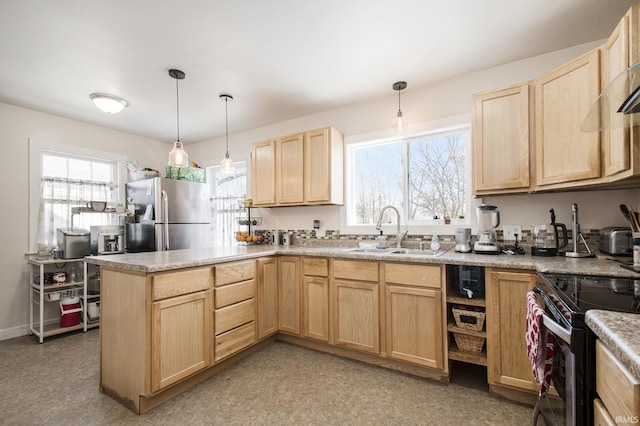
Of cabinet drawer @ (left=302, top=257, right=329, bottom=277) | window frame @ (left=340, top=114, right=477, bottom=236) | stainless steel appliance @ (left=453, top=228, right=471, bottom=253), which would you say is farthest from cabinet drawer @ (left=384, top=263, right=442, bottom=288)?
window frame @ (left=340, top=114, right=477, bottom=236)

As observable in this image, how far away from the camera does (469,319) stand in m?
2.02

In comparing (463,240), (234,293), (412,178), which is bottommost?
(234,293)

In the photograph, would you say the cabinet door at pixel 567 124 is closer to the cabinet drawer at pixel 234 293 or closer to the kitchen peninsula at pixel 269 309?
the kitchen peninsula at pixel 269 309

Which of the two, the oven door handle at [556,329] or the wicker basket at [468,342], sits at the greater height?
the oven door handle at [556,329]

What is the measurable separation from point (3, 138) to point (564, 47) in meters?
5.46

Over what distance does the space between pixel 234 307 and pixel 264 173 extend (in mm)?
1674

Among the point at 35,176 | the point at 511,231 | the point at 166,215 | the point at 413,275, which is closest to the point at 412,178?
the point at 511,231

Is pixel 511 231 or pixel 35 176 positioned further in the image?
pixel 35 176

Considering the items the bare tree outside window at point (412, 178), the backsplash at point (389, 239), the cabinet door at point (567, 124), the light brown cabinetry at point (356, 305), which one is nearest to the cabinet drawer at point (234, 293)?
the light brown cabinetry at point (356, 305)

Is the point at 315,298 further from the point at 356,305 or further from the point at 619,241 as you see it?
the point at 619,241

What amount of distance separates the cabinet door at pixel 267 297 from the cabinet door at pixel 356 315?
653 millimetres

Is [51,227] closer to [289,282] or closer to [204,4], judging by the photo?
[289,282]

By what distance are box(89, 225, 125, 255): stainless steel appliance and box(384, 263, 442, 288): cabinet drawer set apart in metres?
3.33

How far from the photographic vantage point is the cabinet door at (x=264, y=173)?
3.37 m
